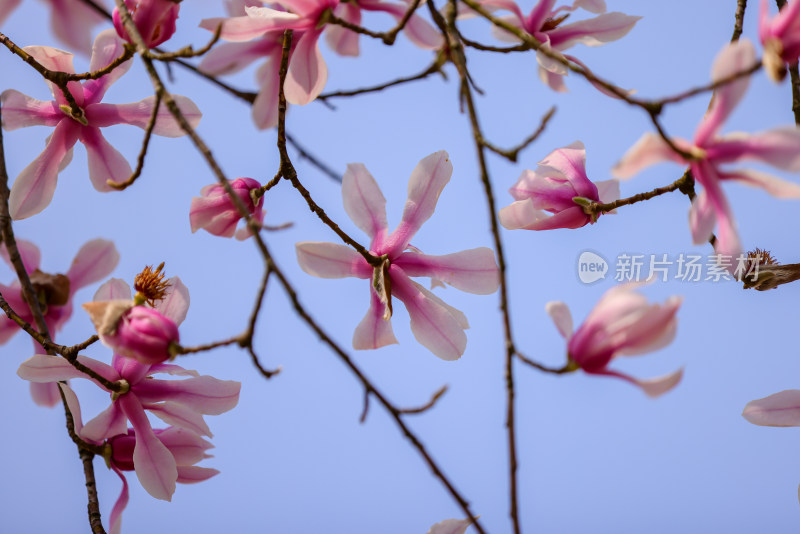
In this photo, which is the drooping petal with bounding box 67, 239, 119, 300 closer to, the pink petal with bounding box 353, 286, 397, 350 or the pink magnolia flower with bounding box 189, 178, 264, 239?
the pink magnolia flower with bounding box 189, 178, 264, 239

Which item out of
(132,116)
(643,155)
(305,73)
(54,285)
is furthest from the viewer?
(54,285)

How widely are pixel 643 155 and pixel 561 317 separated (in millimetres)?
129

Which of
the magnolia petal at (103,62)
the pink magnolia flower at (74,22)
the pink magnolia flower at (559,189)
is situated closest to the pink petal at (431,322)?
the pink magnolia flower at (559,189)

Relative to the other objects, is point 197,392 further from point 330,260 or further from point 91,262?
point 91,262

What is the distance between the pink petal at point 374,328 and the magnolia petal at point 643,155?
0.31 m

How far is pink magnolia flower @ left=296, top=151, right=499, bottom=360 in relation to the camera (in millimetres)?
713

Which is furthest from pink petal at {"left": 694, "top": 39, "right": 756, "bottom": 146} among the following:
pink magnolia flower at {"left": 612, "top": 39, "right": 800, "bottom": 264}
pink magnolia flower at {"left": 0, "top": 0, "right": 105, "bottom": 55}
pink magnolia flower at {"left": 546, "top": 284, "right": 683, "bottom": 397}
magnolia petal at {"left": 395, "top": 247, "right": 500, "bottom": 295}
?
pink magnolia flower at {"left": 0, "top": 0, "right": 105, "bottom": 55}

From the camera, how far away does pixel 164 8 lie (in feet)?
2.25

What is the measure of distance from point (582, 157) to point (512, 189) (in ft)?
0.27

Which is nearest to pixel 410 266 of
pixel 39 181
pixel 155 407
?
pixel 155 407

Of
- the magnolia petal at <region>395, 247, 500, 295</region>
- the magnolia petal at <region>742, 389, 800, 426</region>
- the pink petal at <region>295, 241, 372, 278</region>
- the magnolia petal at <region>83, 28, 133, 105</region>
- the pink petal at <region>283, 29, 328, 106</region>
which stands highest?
the magnolia petal at <region>83, 28, 133, 105</region>

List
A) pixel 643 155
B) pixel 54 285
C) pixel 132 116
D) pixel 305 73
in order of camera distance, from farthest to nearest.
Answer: pixel 54 285 < pixel 132 116 < pixel 305 73 < pixel 643 155

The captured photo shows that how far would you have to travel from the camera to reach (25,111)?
770 mm

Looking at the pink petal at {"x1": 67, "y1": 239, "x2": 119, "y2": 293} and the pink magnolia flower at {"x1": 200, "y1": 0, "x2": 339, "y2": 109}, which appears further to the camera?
the pink petal at {"x1": 67, "y1": 239, "x2": 119, "y2": 293}
